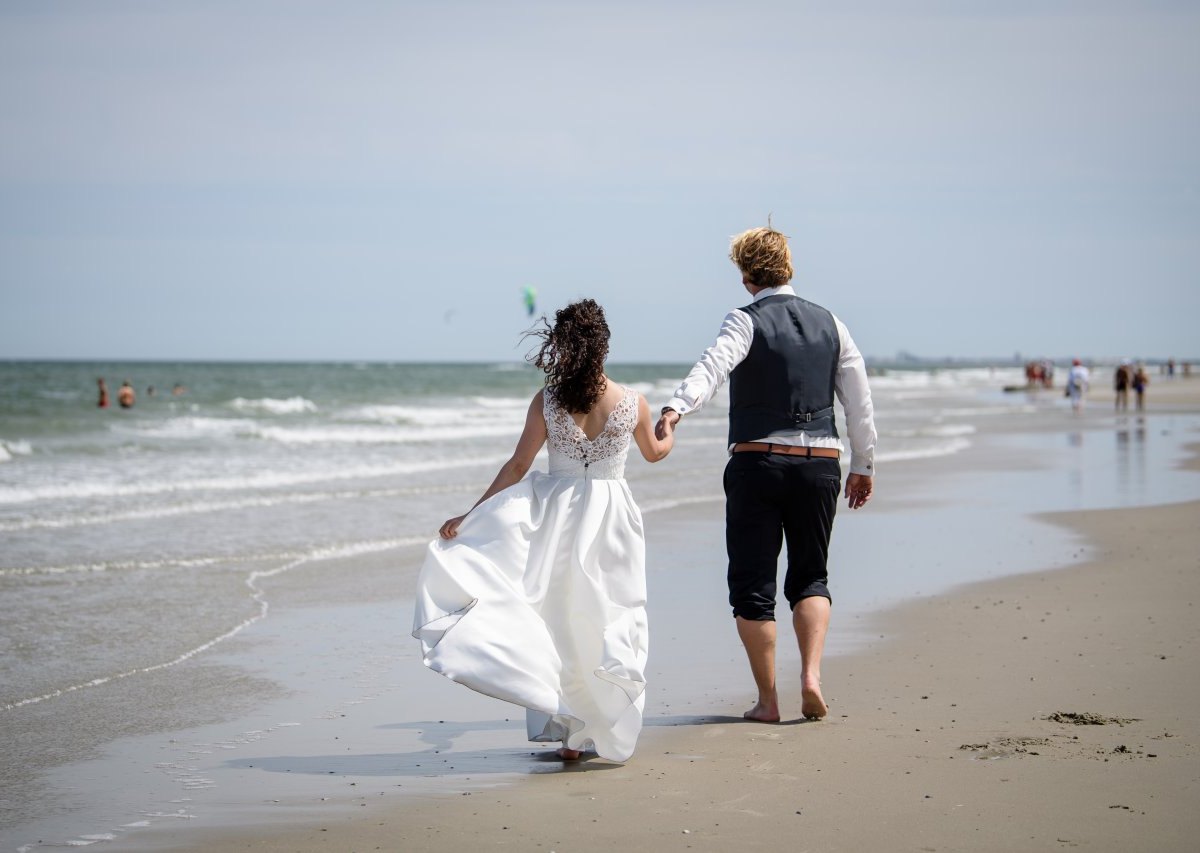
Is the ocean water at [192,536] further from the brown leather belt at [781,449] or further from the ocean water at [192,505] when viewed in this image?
the brown leather belt at [781,449]

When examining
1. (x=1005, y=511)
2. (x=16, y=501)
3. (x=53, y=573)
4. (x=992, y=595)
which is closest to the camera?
Answer: (x=992, y=595)

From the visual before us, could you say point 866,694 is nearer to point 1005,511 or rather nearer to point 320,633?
point 320,633

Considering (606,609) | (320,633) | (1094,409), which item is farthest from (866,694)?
(1094,409)

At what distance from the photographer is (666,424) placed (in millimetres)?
4617

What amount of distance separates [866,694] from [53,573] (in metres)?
6.83

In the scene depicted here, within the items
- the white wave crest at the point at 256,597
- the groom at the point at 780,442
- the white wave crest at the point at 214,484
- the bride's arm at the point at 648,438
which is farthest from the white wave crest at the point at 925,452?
the bride's arm at the point at 648,438

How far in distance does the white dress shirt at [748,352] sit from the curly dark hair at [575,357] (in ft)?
1.05

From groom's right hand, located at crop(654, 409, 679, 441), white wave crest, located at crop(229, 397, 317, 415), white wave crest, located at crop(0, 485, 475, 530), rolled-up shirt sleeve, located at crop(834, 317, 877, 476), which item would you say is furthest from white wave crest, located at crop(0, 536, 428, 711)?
white wave crest, located at crop(229, 397, 317, 415)

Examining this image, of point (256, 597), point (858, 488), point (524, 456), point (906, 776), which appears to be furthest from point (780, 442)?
point (256, 597)

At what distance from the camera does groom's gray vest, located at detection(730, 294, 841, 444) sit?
4.97 metres

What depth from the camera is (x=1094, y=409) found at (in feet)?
131

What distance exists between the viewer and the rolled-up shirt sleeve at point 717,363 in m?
4.66

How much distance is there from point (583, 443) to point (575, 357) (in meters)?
0.34

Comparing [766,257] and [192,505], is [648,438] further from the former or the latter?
[192,505]
